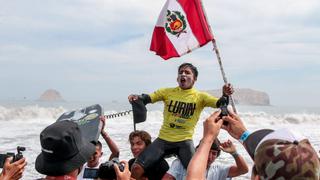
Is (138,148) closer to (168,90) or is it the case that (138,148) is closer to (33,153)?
(168,90)

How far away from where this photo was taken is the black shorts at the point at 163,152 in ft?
17.4

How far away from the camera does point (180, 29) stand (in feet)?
20.1

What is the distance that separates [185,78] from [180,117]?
55 centimetres

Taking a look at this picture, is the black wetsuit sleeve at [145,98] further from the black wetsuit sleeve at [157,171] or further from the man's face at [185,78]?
the black wetsuit sleeve at [157,171]

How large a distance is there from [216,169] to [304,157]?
328cm

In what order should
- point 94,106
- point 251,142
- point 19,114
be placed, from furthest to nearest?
point 19,114
point 94,106
point 251,142

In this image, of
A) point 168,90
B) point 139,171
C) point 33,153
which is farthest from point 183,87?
point 33,153

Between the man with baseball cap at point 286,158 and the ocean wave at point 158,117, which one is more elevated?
the man with baseball cap at point 286,158

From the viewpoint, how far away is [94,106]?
138 inches

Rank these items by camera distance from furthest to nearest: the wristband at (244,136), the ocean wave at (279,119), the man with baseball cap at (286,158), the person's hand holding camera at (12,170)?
the ocean wave at (279,119), the person's hand holding camera at (12,170), the wristband at (244,136), the man with baseball cap at (286,158)

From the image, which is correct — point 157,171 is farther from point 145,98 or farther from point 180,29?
point 180,29

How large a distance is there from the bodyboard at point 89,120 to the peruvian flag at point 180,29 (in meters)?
2.67

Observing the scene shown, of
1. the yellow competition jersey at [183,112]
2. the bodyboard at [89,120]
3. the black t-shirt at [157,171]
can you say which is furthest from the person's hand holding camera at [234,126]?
the black t-shirt at [157,171]

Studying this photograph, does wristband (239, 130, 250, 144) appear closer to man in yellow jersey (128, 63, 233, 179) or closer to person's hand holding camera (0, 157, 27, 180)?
person's hand holding camera (0, 157, 27, 180)
